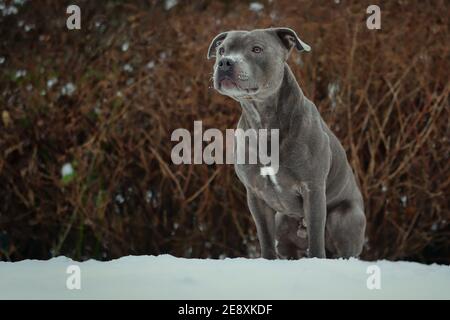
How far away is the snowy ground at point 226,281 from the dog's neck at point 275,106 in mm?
745

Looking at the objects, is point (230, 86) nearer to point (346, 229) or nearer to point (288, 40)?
point (288, 40)

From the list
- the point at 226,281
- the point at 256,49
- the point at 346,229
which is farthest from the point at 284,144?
the point at 226,281

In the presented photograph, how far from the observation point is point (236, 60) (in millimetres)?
3475

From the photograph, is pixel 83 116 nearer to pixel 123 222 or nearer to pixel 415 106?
pixel 123 222

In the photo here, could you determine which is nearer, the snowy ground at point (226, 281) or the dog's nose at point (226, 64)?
the snowy ground at point (226, 281)

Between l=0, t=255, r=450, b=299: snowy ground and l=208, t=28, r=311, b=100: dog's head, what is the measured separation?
92 centimetres

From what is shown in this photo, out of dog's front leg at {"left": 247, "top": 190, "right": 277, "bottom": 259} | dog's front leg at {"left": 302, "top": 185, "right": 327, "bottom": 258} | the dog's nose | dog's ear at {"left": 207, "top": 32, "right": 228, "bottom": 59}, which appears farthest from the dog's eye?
dog's front leg at {"left": 247, "top": 190, "right": 277, "bottom": 259}

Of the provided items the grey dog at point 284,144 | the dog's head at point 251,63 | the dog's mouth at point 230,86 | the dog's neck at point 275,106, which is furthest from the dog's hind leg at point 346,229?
the dog's mouth at point 230,86

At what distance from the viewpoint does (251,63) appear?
3523 mm

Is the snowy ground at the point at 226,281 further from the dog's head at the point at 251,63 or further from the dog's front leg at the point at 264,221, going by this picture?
the dog's head at the point at 251,63

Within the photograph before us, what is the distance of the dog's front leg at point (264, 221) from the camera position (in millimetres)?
3972

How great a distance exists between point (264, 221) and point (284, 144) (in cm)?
55

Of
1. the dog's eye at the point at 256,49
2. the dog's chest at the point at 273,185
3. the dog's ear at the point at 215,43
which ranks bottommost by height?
the dog's chest at the point at 273,185

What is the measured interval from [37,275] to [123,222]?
1739 millimetres
